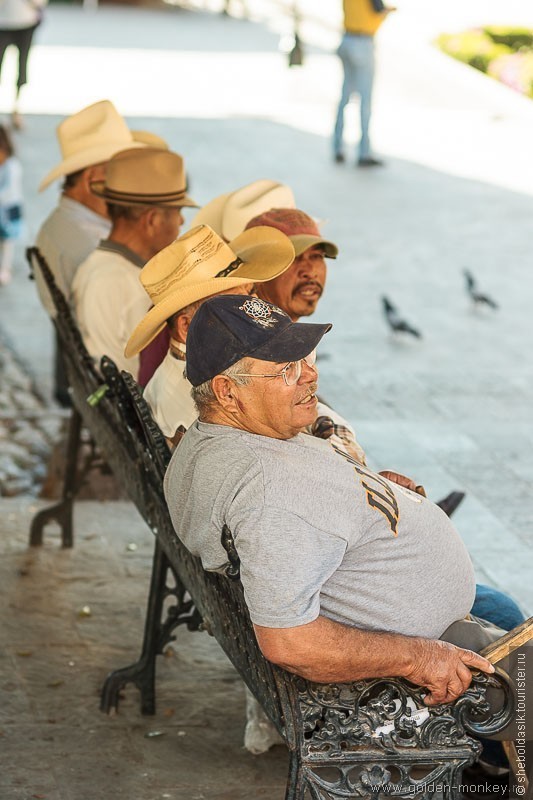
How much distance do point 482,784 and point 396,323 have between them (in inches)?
187

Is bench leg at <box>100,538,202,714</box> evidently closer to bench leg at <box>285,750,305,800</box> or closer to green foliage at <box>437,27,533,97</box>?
bench leg at <box>285,750,305,800</box>

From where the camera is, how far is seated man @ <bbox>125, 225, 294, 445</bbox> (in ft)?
12.7

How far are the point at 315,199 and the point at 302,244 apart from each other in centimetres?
771

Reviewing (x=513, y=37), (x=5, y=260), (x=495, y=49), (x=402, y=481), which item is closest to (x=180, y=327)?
(x=402, y=481)

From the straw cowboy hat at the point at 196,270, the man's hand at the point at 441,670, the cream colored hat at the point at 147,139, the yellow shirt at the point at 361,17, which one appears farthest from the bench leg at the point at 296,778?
the yellow shirt at the point at 361,17

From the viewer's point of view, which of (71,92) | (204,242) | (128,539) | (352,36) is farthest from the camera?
(71,92)

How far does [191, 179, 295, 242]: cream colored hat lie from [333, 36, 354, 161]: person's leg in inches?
344

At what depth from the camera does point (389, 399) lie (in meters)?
7.34

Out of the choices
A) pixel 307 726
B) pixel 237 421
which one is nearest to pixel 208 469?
pixel 237 421

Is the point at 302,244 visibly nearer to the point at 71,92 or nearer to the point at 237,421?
the point at 237,421

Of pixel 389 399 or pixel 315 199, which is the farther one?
pixel 315 199

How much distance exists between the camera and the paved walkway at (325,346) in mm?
4176

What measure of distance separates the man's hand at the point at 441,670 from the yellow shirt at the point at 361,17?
1114cm

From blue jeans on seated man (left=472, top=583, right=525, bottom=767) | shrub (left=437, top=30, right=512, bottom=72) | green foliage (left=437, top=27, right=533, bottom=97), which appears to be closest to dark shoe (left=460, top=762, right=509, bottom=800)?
blue jeans on seated man (left=472, top=583, right=525, bottom=767)
